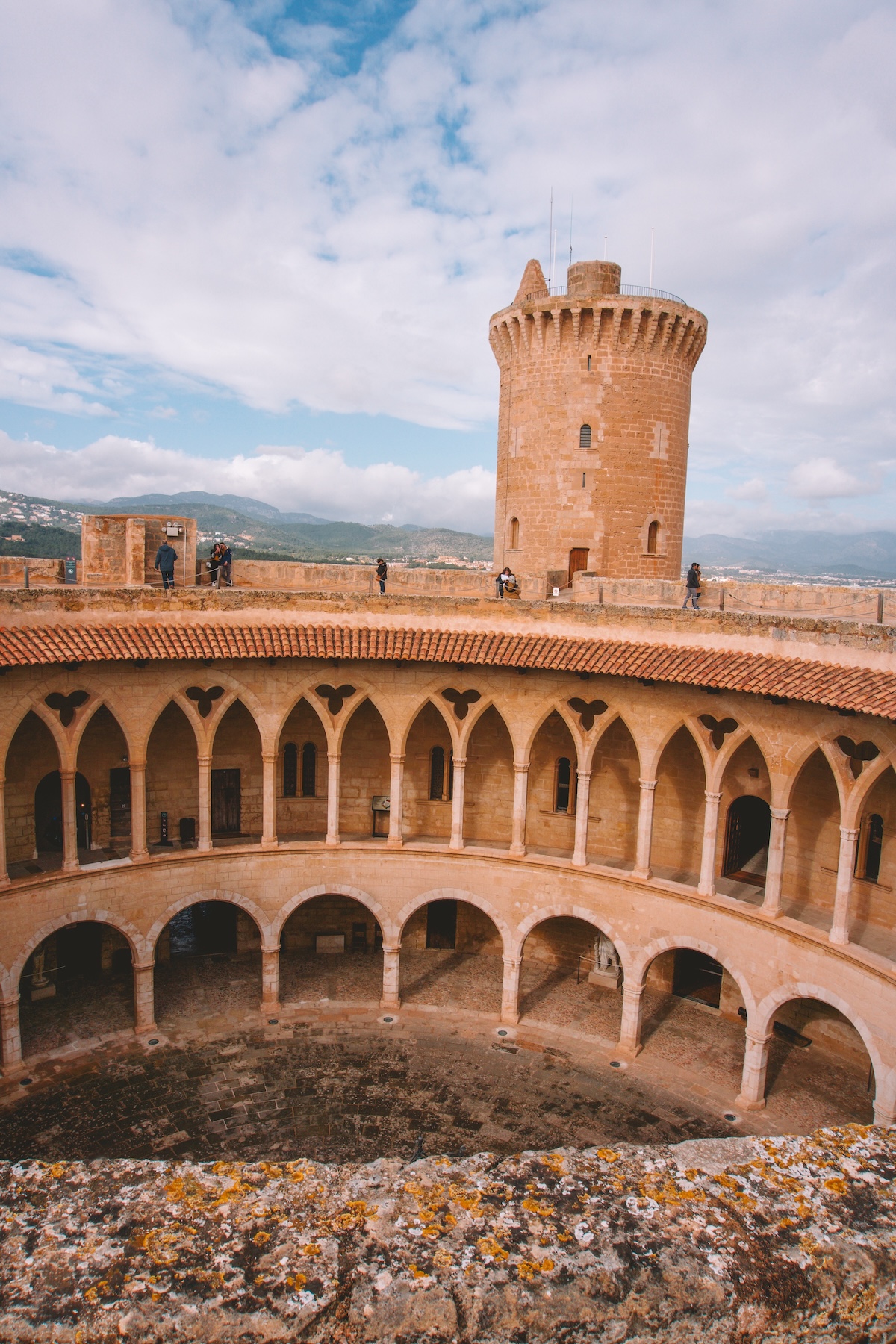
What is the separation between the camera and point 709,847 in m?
22.8

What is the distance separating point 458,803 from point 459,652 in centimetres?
456

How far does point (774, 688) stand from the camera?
779 inches

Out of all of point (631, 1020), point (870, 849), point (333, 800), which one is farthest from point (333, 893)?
point (870, 849)

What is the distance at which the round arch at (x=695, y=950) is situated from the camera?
21.9m

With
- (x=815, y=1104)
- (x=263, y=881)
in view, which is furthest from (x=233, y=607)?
(x=815, y=1104)

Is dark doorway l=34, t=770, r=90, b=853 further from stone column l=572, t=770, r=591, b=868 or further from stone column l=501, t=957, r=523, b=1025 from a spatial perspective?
stone column l=572, t=770, r=591, b=868

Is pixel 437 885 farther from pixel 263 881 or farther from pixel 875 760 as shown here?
pixel 875 760

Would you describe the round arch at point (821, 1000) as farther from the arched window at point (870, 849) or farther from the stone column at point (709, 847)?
the arched window at point (870, 849)

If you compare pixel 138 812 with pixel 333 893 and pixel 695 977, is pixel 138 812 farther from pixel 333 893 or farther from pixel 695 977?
pixel 695 977

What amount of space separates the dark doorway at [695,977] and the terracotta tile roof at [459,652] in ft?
33.7

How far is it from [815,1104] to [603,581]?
15501 mm

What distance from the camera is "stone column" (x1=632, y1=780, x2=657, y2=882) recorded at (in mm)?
23750

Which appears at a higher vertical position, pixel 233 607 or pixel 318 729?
pixel 233 607

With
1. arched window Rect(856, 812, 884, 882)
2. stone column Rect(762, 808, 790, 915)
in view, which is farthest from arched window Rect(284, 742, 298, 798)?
arched window Rect(856, 812, 884, 882)
